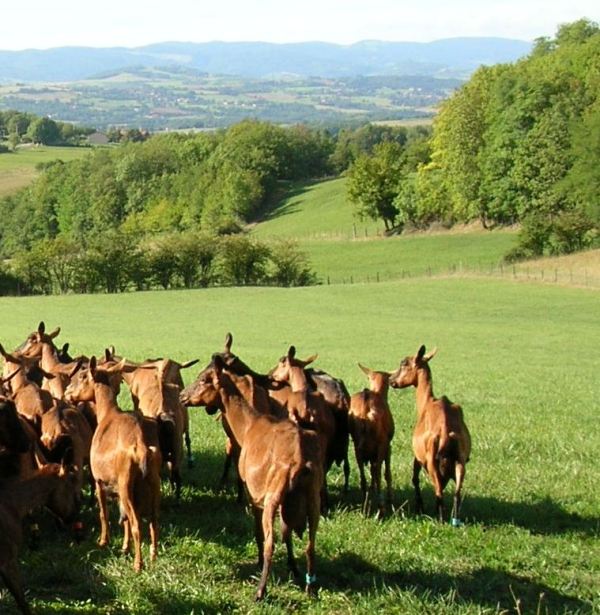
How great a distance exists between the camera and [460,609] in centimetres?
827

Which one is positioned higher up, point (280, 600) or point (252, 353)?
point (280, 600)

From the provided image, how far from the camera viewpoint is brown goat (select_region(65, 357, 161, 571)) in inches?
367

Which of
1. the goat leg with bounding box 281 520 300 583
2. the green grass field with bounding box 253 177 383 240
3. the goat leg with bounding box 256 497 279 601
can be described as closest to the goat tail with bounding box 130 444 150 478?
the goat leg with bounding box 256 497 279 601

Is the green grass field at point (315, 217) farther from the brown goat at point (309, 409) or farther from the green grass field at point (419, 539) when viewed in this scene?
the brown goat at point (309, 409)

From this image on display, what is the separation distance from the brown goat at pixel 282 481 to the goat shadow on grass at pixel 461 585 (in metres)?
0.49

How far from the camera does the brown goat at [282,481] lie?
854 cm

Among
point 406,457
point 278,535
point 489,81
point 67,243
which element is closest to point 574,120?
point 489,81

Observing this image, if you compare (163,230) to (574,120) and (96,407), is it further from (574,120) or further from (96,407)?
(96,407)

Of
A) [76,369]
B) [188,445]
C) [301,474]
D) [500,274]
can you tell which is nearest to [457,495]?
[301,474]

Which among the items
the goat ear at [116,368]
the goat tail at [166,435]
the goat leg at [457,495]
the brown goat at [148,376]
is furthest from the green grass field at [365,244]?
the goat tail at [166,435]

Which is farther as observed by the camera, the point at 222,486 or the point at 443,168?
the point at 443,168

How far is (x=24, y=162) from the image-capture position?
172125 mm

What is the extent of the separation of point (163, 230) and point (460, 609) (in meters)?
112

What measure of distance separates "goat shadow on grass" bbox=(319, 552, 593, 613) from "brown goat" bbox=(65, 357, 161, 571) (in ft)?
5.81
